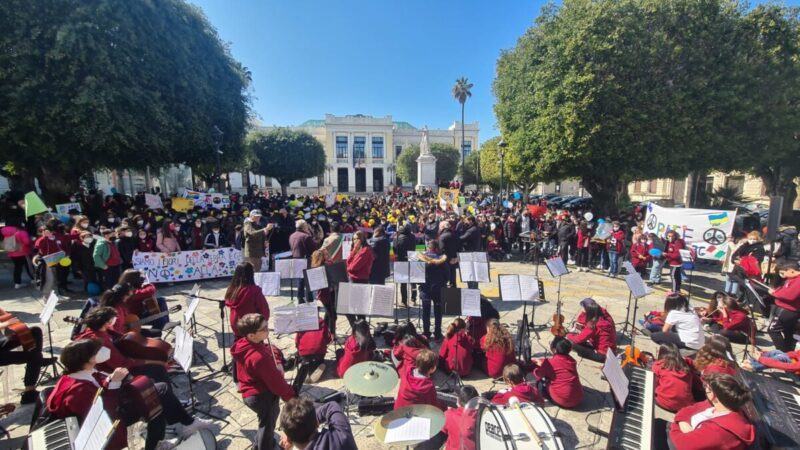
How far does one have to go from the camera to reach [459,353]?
5.33m

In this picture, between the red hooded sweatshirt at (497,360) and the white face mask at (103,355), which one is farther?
the red hooded sweatshirt at (497,360)

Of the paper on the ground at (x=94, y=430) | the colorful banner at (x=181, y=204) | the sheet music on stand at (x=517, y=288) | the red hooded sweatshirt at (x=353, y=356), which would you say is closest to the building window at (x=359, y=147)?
the colorful banner at (x=181, y=204)

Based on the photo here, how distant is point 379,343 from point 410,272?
1.52 metres

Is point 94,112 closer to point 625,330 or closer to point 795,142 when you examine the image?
point 625,330

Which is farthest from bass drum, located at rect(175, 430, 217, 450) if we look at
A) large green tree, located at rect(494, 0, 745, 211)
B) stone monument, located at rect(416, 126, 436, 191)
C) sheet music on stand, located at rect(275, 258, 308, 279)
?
stone monument, located at rect(416, 126, 436, 191)

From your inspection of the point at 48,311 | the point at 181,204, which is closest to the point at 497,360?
the point at 48,311

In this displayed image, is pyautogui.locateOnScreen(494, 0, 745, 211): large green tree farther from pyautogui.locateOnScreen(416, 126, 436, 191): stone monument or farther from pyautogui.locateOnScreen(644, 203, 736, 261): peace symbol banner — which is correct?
pyautogui.locateOnScreen(416, 126, 436, 191): stone monument

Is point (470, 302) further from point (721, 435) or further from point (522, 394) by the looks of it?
point (721, 435)

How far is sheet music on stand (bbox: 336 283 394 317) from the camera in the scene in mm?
5605

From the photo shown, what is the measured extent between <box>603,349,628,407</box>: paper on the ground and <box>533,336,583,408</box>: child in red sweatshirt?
3.59 ft

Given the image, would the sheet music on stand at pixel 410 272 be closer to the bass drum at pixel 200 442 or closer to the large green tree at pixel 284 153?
the bass drum at pixel 200 442

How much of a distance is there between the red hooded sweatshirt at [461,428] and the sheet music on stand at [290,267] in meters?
4.74

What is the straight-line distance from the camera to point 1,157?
13328 millimetres

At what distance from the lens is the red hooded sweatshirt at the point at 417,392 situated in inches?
147
